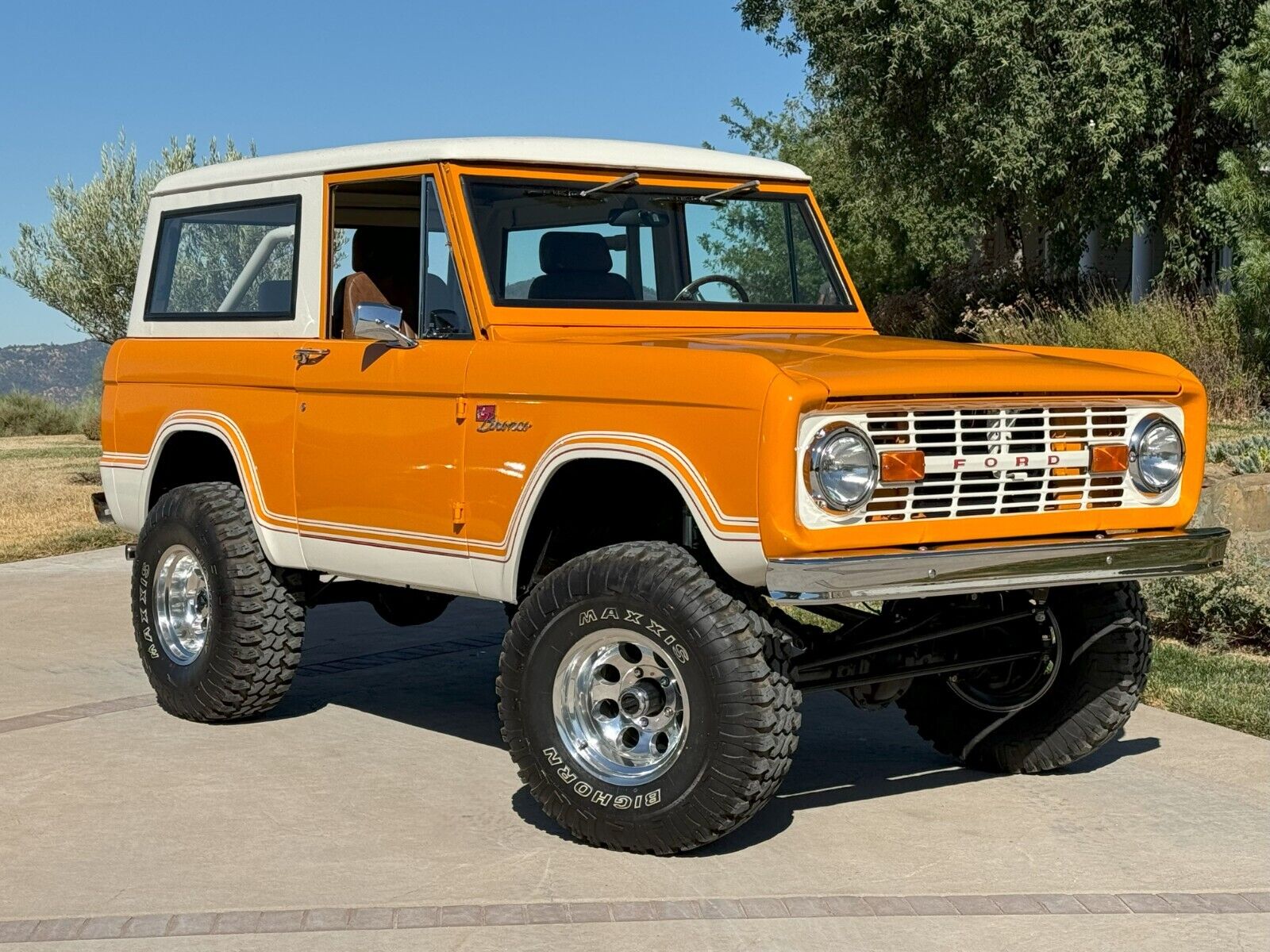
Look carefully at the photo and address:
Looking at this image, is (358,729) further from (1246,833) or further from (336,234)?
(1246,833)

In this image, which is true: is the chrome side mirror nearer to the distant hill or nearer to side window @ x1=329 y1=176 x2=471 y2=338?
side window @ x1=329 y1=176 x2=471 y2=338

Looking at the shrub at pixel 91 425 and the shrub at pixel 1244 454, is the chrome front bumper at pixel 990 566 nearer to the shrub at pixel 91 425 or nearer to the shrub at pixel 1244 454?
the shrub at pixel 1244 454

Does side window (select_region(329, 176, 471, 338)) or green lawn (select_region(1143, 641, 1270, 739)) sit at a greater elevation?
side window (select_region(329, 176, 471, 338))

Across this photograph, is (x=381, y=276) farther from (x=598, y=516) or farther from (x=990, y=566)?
(x=990, y=566)

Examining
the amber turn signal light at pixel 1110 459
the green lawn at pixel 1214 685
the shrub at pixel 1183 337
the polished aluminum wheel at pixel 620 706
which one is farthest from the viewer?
the shrub at pixel 1183 337

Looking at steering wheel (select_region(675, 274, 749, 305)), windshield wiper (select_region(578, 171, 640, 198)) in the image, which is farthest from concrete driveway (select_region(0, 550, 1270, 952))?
windshield wiper (select_region(578, 171, 640, 198))

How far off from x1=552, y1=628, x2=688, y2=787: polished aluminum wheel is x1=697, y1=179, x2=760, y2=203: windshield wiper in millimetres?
2230

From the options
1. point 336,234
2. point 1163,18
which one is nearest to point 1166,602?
point 336,234

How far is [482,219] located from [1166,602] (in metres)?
4.82

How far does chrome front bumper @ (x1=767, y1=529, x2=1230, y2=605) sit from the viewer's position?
16.4ft

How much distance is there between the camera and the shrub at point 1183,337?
15.3 m

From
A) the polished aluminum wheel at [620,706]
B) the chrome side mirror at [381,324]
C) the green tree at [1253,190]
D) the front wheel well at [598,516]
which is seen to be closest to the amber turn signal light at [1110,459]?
the front wheel well at [598,516]

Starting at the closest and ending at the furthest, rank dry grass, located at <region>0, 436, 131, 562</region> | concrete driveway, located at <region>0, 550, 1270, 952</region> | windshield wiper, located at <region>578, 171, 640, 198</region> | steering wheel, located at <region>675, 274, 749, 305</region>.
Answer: concrete driveway, located at <region>0, 550, 1270, 952</region>, windshield wiper, located at <region>578, 171, 640, 198</region>, steering wheel, located at <region>675, 274, 749, 305</region>, dry grass, located at <region>0, 436, 131, 562</region>

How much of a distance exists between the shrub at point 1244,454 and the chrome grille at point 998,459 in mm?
5213
